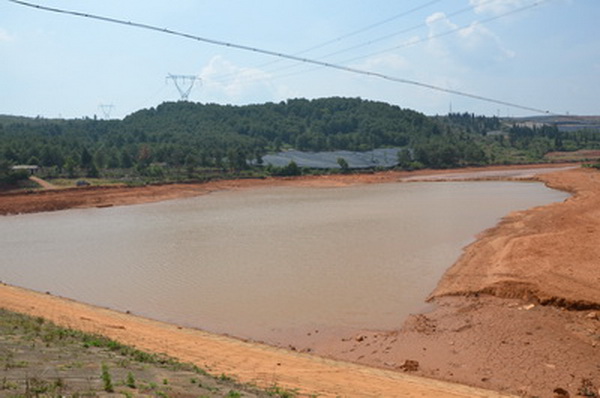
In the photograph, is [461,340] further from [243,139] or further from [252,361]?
[243,139]

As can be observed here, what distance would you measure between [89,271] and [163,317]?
7417 mm

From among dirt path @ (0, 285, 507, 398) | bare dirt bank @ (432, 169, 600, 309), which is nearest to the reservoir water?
bare dirt bank @ (432, 169, 600, 309)

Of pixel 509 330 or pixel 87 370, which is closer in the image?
pixel 87 370

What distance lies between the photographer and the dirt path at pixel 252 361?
859cm

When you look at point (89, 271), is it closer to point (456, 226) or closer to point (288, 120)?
point (456, 226)

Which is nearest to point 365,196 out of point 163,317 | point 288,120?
point 163,317

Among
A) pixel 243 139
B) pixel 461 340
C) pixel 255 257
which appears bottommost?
pixel 461 340

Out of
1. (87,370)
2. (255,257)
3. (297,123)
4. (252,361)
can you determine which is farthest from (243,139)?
(87,370)

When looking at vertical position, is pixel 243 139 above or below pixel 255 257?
above

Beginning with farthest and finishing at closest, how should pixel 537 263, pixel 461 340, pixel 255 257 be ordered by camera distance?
pixel 255 257, pixel 537 263, pixel 461 340

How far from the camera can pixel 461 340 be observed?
1171 cm

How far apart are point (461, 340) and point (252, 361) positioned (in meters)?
4.73

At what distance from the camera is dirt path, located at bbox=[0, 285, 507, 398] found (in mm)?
8594

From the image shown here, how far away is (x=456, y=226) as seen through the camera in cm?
2730
